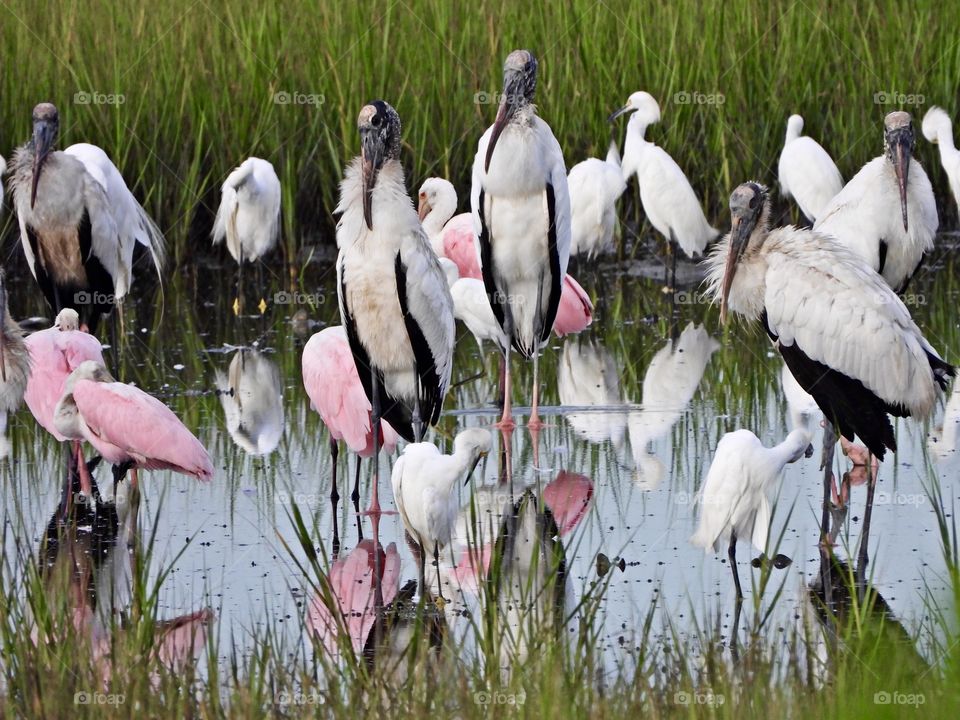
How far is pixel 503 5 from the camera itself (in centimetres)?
1223

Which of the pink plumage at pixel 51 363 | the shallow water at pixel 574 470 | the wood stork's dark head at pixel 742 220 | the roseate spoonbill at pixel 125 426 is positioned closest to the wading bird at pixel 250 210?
the shallow water at pixel 574 470

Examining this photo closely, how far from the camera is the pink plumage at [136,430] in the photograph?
19.6 ft

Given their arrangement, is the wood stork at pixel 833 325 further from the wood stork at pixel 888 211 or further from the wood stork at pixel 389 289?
the wood stork at pixel 888 211

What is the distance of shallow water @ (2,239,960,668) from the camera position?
5.20 meters

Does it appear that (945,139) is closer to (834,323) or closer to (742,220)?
(742,220)

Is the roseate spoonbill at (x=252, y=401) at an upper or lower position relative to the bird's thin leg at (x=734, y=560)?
upper

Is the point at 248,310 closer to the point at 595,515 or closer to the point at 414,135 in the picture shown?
the point at 414,135

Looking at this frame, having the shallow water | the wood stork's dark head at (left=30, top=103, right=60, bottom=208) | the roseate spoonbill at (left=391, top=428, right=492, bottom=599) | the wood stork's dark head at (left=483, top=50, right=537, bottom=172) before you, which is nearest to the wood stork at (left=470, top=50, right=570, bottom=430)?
the wood stork's dark head at (left=483, top=50, right=537, bottom=172)

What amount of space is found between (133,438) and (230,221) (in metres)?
4.72

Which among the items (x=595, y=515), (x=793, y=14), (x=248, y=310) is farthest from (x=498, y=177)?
(x=793, y=14)

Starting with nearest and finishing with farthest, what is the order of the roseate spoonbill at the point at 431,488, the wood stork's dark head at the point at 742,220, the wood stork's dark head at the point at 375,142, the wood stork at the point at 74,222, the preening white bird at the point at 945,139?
1. the roseate spoonbill at the point at 431,488
2. the wood stork's dark head at the point at 742,220
3. the wood stork's dark head at the point at 375,142
4. the wood stork at the point at 74,222
5. the preening white bird at the point at 945,139

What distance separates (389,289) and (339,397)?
17.5 inches

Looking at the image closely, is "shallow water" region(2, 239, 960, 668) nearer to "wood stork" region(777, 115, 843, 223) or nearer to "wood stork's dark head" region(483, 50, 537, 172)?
"wood stork" region(777, 115, 843, 223)

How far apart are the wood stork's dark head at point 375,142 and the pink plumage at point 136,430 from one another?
100 cm
